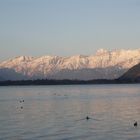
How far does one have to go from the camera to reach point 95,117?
2682 inches

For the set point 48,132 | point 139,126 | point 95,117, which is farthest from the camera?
point 95,117

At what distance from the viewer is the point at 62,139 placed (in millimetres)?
46156

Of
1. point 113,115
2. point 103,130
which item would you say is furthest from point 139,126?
point 113,115

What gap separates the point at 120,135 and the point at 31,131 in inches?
399

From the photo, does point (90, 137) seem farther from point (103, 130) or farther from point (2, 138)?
point (2, 138)

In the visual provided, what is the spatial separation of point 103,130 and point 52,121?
11.1 metres

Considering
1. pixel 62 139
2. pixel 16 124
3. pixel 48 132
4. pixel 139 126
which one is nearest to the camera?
pixel 62 139

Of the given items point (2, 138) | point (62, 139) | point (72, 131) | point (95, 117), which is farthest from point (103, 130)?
point (95, 117)

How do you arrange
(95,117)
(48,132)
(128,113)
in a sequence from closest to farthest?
(48,132)
(95,117)
(128,113)

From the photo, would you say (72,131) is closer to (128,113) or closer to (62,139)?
(62,139)

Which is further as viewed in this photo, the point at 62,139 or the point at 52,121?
the point at 52,121

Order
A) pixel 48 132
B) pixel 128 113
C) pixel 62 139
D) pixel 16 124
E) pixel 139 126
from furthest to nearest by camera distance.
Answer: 1. pixel 128 113
2. pixel 16 124
3. pixel 139 126
4. pixel 48 132
5. pixel 62 139

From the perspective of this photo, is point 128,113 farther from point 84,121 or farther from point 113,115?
point 84,121

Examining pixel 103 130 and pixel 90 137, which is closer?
pixel 90 137
